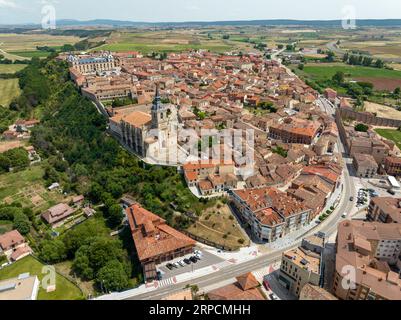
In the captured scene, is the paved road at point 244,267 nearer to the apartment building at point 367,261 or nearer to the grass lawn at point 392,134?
the apartment building at point 367,261

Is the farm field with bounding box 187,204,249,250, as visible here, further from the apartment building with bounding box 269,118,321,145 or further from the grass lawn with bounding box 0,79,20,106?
the grass lawn with bounding box 0,79,20,106

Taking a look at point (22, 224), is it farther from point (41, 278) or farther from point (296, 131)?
point (296, 131)

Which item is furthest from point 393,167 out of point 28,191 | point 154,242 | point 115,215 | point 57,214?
point 28,191

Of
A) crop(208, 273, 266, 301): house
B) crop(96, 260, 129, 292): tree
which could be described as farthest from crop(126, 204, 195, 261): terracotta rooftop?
crop(208, 273, 266, 301): house

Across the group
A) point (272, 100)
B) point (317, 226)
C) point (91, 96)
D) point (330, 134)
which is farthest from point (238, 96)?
point (317, 226)

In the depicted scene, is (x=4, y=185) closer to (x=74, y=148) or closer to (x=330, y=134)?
(x=74, y=148)
